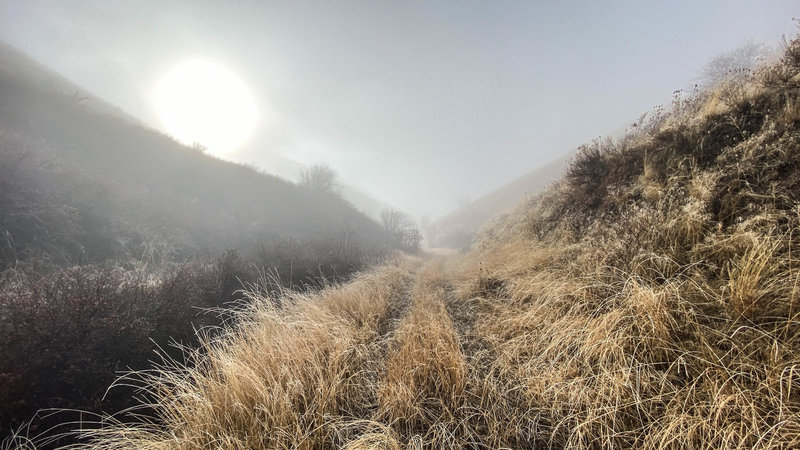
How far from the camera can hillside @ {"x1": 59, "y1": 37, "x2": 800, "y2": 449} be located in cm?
192

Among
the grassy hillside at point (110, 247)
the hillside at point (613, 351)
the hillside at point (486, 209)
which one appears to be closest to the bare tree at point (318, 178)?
the grassy hillside at point (110, 247)

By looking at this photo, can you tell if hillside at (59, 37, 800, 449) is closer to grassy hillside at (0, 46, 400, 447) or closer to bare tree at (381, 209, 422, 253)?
grassy hillside at (0, 46, 400, 447)

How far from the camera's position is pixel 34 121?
11.9m

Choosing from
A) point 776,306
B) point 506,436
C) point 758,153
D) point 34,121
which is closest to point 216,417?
point 506,436

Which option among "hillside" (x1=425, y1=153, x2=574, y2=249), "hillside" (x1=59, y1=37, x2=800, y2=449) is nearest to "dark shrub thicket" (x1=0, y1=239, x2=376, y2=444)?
"hillside" (x1=59, y1=37, x2=800, y2=449)

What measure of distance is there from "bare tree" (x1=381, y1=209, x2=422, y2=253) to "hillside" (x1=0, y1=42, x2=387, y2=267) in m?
6.87

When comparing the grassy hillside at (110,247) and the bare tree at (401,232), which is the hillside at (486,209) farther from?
the grassy hillside at (110,247)

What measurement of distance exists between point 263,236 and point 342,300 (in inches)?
453

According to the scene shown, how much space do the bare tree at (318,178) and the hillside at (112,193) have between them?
613cm

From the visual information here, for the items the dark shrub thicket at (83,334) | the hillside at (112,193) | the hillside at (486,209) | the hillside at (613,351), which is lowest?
the hillside at (486,209)

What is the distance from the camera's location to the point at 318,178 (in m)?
28.5

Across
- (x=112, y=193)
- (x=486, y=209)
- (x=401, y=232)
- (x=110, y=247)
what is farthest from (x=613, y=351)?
(x=486, y=209)

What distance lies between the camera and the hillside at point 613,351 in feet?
6.31

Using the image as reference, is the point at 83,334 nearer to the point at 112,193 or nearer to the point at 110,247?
the point at 110,247
